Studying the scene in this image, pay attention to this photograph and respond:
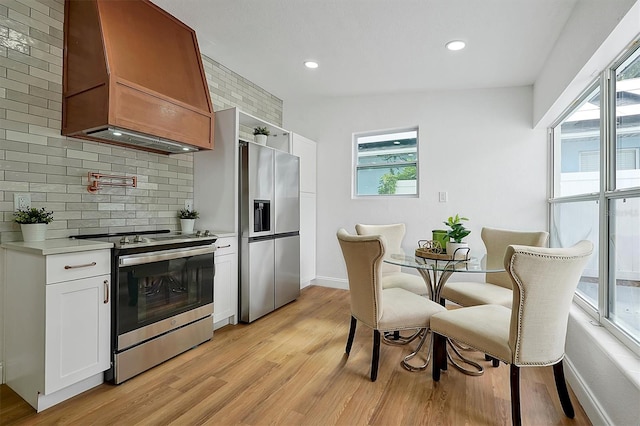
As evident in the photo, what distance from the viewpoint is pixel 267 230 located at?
10.9 ft

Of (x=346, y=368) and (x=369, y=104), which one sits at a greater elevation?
(x=369, y=104)

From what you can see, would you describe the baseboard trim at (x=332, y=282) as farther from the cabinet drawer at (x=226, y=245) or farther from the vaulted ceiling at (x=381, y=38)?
the vaulted ceiling at (x=381, y=38)

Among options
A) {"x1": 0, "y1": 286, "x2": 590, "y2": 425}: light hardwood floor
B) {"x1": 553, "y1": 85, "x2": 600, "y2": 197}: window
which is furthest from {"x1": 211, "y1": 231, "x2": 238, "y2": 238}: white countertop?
{"x1": 553, "y1": 85, "x2": 600, "y2": 197}: window

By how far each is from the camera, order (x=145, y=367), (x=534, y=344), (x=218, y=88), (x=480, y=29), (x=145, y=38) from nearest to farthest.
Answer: (x=534, y=344)
(x=145, y=367)
(x=145, y=38)
(x=480, y=29)
(x=218, y=88)

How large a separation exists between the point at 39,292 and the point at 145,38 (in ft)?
6.20

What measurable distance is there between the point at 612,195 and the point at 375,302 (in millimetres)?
1562

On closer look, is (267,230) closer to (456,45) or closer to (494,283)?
(494,283)

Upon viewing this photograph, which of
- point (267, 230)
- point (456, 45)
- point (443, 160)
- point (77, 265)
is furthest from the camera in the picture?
point (443, 160)

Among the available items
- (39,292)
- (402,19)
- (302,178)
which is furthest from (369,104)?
(39,292)

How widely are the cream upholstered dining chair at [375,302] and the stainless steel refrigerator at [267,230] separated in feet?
4.12

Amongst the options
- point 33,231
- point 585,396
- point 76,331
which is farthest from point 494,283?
point 33,231

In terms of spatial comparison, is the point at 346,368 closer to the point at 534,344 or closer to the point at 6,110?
the point at 534,344

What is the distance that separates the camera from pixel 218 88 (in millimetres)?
3441

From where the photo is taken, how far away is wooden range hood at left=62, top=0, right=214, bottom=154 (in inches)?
80.7
